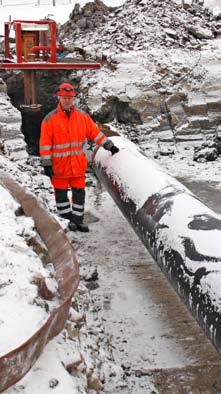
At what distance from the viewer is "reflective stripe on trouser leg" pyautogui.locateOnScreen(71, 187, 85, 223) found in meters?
5.99

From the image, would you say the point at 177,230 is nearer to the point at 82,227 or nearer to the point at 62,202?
the point at 62,202

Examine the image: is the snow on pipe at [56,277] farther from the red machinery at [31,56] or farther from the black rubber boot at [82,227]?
the red machinery at [31,56]

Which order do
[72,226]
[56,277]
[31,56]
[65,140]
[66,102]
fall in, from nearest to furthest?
[56,277]
[66,102]
[65,140]
[72,226]
[31,56]

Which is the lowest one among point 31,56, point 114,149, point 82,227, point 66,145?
point 82,227

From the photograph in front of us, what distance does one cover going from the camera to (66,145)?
5.64 metres

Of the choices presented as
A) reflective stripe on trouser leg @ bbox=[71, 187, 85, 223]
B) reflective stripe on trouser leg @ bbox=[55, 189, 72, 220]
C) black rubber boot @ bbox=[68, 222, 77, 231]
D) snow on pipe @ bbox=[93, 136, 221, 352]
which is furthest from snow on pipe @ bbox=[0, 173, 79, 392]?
black rubber boot @ bbox=[68, 222, 77, 231]

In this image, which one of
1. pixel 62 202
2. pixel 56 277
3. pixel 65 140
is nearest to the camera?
pixel 56 277

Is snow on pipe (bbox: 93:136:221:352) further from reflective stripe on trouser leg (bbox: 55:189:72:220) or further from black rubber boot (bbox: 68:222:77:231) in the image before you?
black rubber boot (bbox: 68:222:77:231)

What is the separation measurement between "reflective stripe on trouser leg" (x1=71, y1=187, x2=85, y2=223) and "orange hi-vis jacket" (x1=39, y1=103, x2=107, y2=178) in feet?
0.79

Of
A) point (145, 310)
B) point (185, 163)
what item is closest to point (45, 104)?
point (185, 163)

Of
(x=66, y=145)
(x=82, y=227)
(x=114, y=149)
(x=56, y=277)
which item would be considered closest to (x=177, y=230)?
(x=56, y=277)

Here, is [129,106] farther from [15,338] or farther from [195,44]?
[15,338]

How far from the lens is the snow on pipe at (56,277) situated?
7.57 ft

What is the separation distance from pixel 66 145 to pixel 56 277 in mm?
2532
